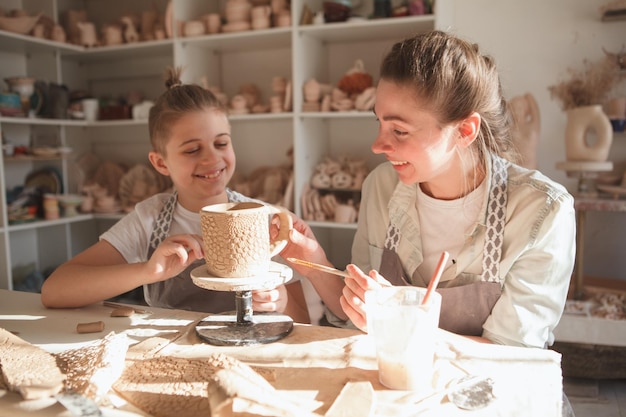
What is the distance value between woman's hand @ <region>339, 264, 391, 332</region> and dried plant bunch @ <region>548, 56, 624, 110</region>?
2.15 metres

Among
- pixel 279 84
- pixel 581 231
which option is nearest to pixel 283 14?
pixel 279 84

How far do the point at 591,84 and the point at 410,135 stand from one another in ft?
6.20

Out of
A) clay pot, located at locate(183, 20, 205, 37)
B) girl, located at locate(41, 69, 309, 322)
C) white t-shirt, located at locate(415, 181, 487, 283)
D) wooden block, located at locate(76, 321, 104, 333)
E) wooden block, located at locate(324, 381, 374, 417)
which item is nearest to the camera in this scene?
wooden block, located at locate(324, 381, 374, 417)

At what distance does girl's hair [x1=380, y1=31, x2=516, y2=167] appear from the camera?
1.20m

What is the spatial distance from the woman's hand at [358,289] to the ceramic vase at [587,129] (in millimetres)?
1940

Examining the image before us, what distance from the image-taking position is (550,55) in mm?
2855

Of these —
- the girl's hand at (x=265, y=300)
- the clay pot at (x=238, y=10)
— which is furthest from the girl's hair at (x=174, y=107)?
the clay pot at (x=238, y=10)

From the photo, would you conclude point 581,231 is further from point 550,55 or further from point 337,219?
point 337,219

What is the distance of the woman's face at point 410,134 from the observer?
121 centimetres

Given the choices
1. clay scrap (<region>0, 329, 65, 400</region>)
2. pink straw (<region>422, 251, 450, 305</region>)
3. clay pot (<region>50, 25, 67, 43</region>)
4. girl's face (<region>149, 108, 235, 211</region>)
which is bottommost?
clay scrap (<region>0, 329, 65, 400</region>)

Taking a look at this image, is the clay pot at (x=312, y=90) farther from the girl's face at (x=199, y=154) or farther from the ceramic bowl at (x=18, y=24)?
the ceramic bowl at (x=18, y=24)

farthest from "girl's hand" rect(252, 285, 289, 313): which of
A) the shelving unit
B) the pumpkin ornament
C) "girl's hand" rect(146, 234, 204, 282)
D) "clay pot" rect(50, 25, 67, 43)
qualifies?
"clay pot" rect(50, 25, 67, 43)

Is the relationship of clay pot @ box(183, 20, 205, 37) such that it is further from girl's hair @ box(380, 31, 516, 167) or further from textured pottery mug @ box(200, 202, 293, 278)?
textured pottery mug @ box(200, 202, 293, 278)

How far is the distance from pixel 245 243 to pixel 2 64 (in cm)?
339
